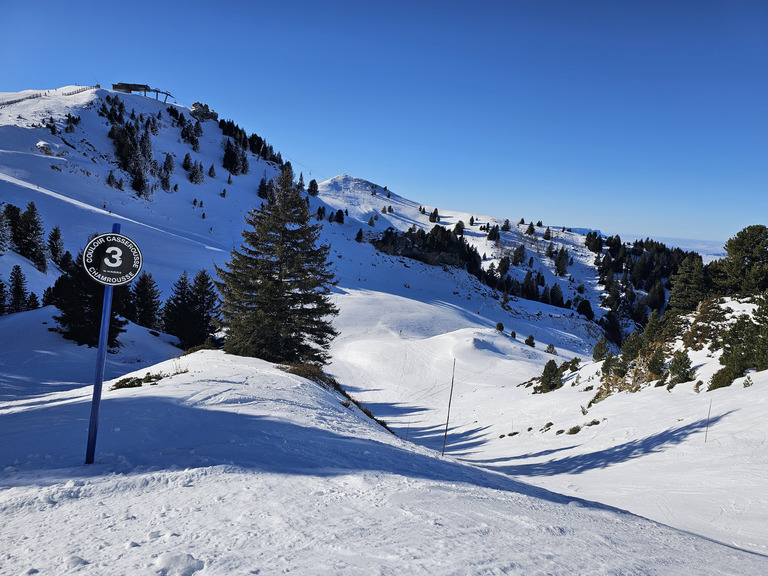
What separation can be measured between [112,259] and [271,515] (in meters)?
3.40

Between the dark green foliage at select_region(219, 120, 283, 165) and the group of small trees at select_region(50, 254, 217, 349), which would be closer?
the group of small trees at select_region(50, 254, 217, 349)

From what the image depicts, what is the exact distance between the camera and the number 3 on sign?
4465 millimetres

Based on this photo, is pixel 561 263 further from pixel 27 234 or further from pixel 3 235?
pixel 3 235

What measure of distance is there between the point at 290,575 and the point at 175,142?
11096 centimetres

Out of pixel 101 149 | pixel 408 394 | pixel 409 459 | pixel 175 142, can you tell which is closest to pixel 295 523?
pixel 409 459

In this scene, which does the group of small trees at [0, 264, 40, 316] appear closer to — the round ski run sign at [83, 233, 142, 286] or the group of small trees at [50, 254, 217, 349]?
the group of small trees at [50, 254, 217, 349]

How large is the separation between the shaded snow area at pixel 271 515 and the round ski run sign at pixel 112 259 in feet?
7.18

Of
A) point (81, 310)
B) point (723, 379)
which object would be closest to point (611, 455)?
point (723, 379)

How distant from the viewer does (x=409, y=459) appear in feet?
21.2

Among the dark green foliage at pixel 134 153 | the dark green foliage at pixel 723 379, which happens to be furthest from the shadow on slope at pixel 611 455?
the dark green foliage at pixel 134 153

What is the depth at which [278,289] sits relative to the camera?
18422 millimetres

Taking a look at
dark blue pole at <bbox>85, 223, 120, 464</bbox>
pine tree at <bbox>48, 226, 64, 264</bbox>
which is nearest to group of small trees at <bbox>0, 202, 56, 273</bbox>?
pine tree at <bbox>48, 226, 64, 264</bbox>

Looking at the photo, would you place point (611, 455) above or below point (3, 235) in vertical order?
below

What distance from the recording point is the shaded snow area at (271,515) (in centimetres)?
277
